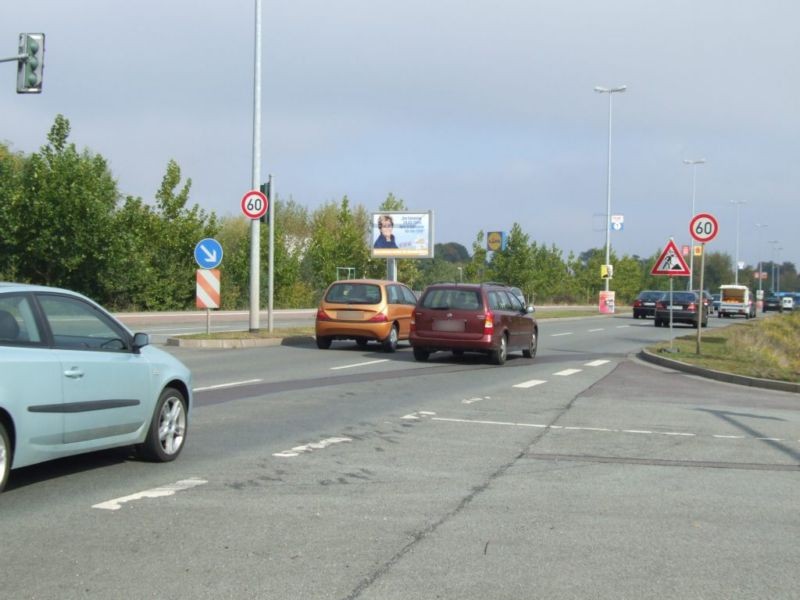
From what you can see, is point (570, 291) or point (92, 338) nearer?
point (92, 338)

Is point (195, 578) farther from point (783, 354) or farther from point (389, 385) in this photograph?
point (783, 354)

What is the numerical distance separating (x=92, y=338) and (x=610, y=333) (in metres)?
29.0

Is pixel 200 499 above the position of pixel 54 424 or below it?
below

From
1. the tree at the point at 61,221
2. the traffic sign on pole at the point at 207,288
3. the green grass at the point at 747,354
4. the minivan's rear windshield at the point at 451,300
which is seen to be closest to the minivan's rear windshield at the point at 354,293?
the minivan's rear windshield at the point at 451,300

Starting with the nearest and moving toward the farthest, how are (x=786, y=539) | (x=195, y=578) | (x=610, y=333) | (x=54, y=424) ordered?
(x=195, y=578) < (x=786, y=539) < (x=54, y=424) < (x=610, y=333)

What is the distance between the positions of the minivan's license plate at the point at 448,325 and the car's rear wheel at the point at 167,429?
10.8 metres

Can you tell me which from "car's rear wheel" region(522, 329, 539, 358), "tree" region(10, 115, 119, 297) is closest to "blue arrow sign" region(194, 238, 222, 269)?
"car's rear wheel" region(522, 329, 539, 358)

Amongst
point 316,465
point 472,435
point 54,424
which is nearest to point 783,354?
point 472,435

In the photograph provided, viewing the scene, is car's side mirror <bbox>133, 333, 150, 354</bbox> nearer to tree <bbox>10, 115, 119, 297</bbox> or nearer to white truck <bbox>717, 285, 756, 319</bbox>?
tree <bbox>10, 115, 119, 297</bbox>

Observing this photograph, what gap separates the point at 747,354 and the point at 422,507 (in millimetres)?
17997

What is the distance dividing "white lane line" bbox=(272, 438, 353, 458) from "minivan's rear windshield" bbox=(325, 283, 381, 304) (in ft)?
39.4

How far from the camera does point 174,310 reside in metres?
44.8

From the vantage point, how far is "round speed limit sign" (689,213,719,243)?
20797 mm

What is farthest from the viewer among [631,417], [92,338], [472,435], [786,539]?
[631,417]
